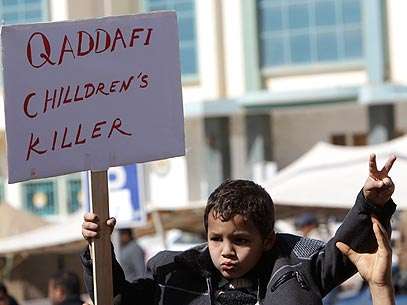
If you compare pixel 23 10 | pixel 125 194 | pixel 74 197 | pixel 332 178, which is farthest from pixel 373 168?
pixel 74 197

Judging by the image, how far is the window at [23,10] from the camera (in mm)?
32750

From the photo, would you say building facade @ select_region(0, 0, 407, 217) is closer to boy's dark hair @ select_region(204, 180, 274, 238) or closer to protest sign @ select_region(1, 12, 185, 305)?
protest sign @ select_region(1, 12, 185, 305)

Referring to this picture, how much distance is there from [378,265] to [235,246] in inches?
16.4

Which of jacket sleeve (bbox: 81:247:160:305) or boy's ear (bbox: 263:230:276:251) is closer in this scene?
boy's ear (bbox: 263:230:276:251)

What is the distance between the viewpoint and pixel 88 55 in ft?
15.5

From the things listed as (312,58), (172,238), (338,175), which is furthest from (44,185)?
(338,175)

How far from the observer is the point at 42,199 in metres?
34.2

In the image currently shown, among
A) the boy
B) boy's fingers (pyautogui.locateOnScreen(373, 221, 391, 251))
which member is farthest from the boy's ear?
boy's fingers (pyautogui.locateOnScreen(373, 221, 391, 251))

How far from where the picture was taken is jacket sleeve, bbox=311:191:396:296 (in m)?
4.22

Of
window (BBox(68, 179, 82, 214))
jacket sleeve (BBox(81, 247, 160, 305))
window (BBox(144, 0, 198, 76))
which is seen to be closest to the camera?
jacket sleeve (BBox(81, 247, 160, 305))

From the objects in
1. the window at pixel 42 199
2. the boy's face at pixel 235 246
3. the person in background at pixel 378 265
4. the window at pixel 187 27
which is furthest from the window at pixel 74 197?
the person in background at pixel 378 265

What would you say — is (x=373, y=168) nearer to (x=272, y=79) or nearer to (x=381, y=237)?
(x=381, y=237)

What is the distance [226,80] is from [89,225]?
26.0m

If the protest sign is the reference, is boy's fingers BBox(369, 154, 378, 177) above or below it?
below
